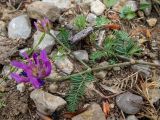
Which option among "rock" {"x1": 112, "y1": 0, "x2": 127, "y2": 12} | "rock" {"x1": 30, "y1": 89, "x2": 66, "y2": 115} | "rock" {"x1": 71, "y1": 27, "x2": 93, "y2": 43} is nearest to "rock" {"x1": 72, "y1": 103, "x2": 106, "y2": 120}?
"rock" {"x1": 30, "y1": 89, "x2": 66, "y2": 115}

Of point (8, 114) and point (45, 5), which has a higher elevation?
point (45, 5)

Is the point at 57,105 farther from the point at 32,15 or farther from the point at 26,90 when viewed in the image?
the point at 32,15

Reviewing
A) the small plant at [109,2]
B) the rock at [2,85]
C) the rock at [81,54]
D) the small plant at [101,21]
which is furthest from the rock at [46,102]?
the small plant at [109,2]

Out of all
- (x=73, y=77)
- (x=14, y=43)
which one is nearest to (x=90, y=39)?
(x=73, y=77)

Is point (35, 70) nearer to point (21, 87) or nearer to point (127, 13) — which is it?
point (21, 87)

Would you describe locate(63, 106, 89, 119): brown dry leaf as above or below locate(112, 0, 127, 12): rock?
below

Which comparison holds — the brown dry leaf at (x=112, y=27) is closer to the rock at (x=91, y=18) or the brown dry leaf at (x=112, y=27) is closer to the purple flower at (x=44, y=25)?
the rock at (x=91, y=18)

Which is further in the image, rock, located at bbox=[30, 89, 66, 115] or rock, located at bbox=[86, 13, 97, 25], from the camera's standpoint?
rock, located at bbox=[86, 13, 97, 25]

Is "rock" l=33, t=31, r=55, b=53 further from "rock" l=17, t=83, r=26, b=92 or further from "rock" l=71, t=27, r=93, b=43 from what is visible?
"rock" l=17, t=83, r=26, b=92
